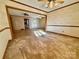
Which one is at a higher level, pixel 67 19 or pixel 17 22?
pixel 67 19

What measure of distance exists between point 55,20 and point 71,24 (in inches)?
63.4

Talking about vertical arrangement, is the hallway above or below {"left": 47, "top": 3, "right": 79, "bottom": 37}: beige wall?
below

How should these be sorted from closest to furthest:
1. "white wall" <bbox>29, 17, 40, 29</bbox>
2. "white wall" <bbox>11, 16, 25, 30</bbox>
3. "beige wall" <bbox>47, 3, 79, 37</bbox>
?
1. "beige wall" <bbox>47, 3, 79, 37</bbox>
2. "white wall" <bbox>11, 16, 25, 30</bbox>
3. "white wall" <bbox>29, 17, 40, 29</bbox>

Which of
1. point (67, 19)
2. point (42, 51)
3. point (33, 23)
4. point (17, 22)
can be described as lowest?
point (42, 51)

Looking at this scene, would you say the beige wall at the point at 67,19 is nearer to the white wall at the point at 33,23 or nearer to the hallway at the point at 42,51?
the hallway at the point at 42,51

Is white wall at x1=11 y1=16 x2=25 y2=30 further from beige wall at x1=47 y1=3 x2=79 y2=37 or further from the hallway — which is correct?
the hallway

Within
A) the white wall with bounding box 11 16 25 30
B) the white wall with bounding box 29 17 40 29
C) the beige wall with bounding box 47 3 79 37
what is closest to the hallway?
the beige wall with bounding box 47 3 79 37

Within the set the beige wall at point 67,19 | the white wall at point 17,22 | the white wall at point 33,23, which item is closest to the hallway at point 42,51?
the beige wall at point 67,19

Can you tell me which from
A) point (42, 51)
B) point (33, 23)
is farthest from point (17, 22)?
point (42, 51)

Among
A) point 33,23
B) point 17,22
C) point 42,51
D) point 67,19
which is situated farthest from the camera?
point 33,23

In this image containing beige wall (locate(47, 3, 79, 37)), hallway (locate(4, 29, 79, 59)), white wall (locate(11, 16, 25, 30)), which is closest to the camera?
hallway (locate(4, 29, 79, 59))

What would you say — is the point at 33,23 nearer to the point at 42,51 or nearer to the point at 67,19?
the point at 67,19

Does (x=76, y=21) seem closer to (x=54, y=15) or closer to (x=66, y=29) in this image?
(x=66, y=29)

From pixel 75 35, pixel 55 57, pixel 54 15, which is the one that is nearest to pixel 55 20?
pixel 54 15
